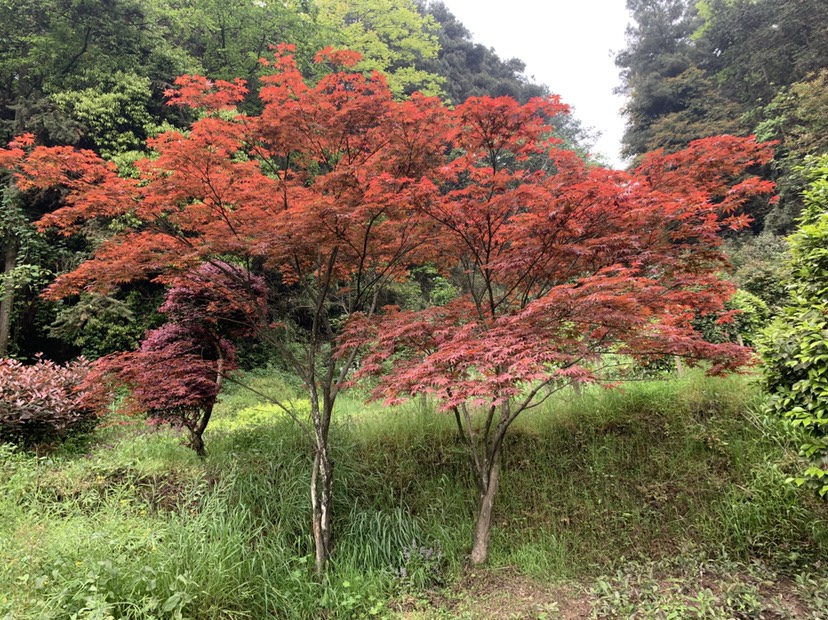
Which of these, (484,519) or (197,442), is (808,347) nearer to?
(484,519)

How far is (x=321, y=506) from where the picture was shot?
3.25 meters

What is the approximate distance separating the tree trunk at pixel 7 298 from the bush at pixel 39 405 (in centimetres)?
345

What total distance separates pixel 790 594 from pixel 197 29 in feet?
53.6

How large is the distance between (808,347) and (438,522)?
2.88m

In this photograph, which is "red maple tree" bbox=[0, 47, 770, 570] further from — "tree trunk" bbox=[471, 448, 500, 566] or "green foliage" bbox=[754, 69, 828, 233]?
"green foliage" bbox=[754, 69, 828, 233]

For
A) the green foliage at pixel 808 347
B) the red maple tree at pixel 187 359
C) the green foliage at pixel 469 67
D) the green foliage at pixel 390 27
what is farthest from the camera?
the green foliage at pixel 469 67

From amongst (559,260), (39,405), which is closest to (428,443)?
(559,260)

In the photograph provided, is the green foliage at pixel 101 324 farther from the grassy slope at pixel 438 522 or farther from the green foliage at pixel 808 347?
the green foliage at pixel 808 347

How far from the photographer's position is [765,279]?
21.4 feet

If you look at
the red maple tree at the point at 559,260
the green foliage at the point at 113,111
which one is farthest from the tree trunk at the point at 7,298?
the red maple tree at the point at 559,260

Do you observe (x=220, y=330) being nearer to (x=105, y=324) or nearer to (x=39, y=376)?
(x=39, y=376)

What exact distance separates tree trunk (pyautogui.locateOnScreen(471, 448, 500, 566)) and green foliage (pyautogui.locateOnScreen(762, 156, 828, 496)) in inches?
76.6

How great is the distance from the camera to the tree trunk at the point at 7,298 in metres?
7.52

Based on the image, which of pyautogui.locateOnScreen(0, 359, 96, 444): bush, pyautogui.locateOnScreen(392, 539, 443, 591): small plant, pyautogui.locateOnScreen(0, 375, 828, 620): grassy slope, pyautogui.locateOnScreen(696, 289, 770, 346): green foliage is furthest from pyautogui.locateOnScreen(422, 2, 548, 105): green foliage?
pyautogui.locateOnScreen(392, 539, 443, 591): small plant
